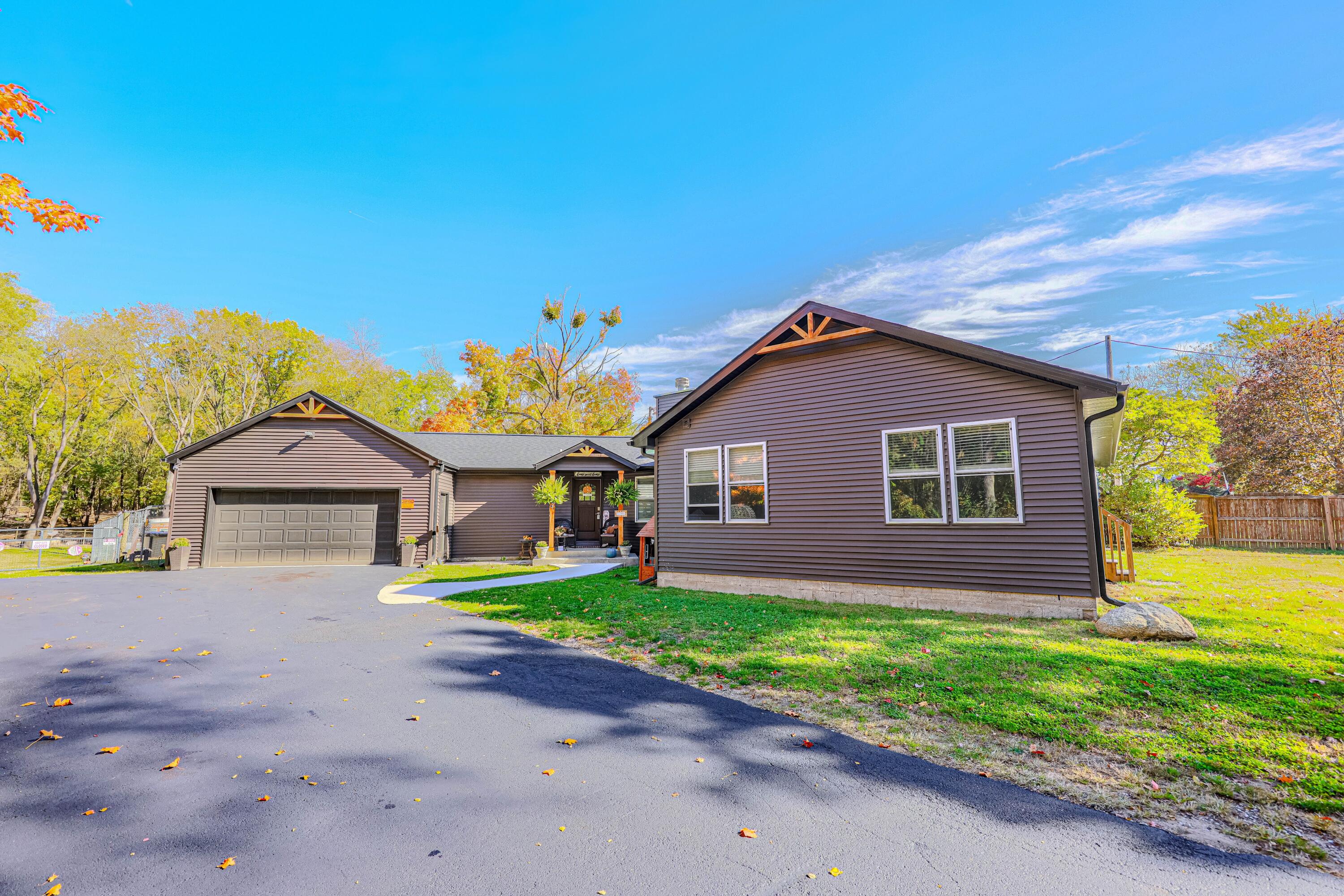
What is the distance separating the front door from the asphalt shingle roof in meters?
1.38

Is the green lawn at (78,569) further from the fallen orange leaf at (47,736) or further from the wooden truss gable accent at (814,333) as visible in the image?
the wooden truss gable accent at (814,333)

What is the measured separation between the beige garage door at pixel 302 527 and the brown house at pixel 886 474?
10739 mm

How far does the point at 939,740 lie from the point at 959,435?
577cm

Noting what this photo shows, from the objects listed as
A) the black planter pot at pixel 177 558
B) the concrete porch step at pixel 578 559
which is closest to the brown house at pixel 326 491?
the black planter pot at pixel 177 558

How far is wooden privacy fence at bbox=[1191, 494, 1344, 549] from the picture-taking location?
16781 millimetres

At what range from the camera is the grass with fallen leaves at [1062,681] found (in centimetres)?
330

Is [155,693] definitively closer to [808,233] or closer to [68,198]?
[68,198]

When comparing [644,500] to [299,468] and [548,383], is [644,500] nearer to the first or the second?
[299,468]

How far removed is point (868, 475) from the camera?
30.1ft

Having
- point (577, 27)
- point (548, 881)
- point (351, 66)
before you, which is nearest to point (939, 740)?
point (548, 881)

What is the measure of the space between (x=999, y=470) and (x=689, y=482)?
5463mm

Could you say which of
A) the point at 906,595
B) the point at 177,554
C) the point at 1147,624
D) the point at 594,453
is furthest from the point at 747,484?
the point at 177,554

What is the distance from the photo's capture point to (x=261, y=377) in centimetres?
3197

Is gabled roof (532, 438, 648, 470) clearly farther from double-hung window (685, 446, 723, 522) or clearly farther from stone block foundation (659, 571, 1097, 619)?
stone block foundation (659, 571, 1097, 619)
